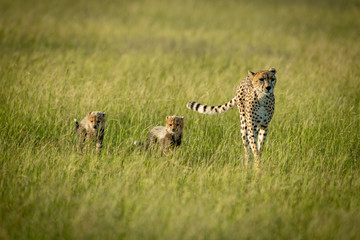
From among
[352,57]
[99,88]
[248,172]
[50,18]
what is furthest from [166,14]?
[248,172]

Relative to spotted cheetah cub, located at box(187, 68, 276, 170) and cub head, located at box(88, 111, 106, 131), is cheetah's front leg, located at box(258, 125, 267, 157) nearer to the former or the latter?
spotted cheetah cub, located at box(187, 68, 276, 170)

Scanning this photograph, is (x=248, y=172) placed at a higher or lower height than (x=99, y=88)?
lower

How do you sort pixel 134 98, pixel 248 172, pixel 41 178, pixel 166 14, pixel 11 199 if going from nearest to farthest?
pixel 11 199, pixel 41 178, pixel 248 172, pixel 134 98, pixel 166 14

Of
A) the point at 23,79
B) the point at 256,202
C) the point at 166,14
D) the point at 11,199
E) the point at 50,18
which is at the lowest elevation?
the point at 11,199

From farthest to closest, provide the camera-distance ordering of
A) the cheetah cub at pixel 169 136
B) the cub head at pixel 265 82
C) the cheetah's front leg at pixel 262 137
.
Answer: the cheetah cub at pixel 169 136
the cheetah's front leg at pixel 262 137
the cub head at pixel 265 82

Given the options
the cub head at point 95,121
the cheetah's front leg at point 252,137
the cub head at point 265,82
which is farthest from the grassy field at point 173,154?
the cub head at point 265,82

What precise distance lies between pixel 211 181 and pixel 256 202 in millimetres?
617

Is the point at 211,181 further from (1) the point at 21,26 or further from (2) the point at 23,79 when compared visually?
(1) the point at 21,26

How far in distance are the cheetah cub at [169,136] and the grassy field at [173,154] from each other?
182 mm

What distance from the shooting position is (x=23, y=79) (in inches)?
285

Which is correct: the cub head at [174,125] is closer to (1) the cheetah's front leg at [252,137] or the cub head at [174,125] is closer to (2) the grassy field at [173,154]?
(2) the grassy field at [173,154]

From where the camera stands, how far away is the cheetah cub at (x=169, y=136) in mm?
5449

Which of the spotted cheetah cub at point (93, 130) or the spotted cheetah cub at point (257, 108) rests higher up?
the spotted cheetah cub at point (257, 108)

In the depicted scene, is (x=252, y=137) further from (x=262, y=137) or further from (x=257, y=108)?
(x=257, y=108)
